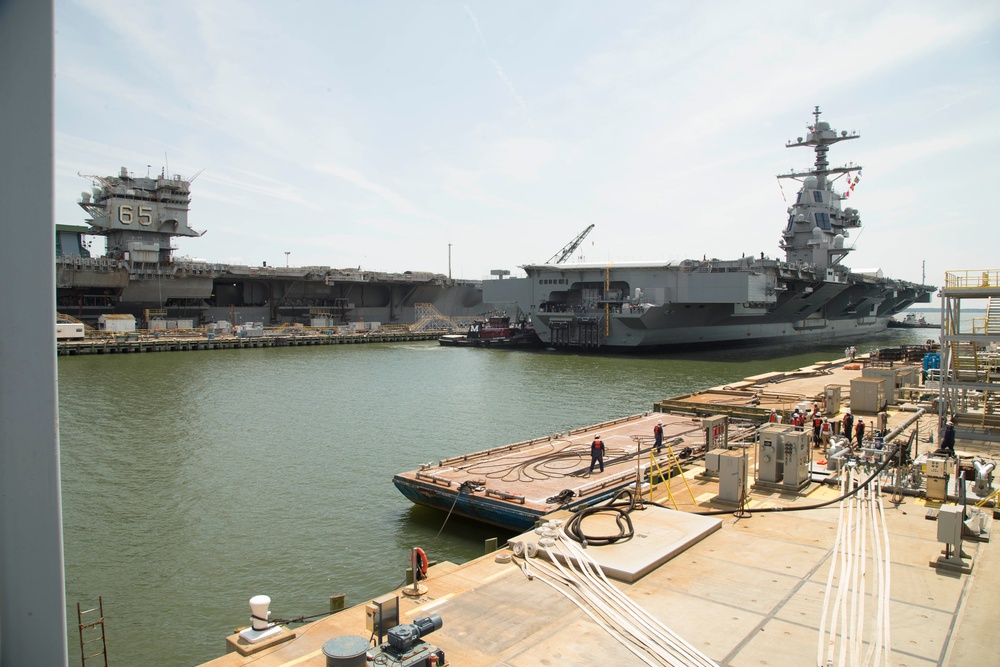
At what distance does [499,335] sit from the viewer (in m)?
57.8

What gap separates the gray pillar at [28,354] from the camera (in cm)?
208

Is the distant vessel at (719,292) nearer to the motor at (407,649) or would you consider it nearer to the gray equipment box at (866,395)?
the gray equipment box at (866,395)

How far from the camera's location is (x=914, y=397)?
70.9 ft

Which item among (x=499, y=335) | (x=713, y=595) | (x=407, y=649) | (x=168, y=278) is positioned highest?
(x=168, y=278)

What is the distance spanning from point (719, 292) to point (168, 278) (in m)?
43.4

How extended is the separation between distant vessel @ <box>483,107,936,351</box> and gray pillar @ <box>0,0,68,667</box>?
147ft

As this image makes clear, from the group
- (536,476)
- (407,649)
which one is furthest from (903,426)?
(407,649)

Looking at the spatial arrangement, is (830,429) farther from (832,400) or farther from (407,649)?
(407,649)

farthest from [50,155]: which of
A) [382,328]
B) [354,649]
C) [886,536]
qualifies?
[382,328]

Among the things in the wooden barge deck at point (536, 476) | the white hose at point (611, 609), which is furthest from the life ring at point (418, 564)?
the wooden barge deck at point (536, 476)

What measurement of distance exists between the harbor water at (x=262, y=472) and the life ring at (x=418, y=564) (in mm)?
2766

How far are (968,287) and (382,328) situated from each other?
198 ft

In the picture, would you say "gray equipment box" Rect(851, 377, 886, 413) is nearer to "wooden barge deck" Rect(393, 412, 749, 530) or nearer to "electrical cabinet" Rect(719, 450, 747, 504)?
"wooden barge deck" Rect(393, 412, 749, 530)

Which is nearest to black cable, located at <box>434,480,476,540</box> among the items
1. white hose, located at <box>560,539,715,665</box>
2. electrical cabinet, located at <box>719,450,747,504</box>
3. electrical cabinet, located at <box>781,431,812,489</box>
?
electrical cabinet, located at <box>719,450,747,504</box>
